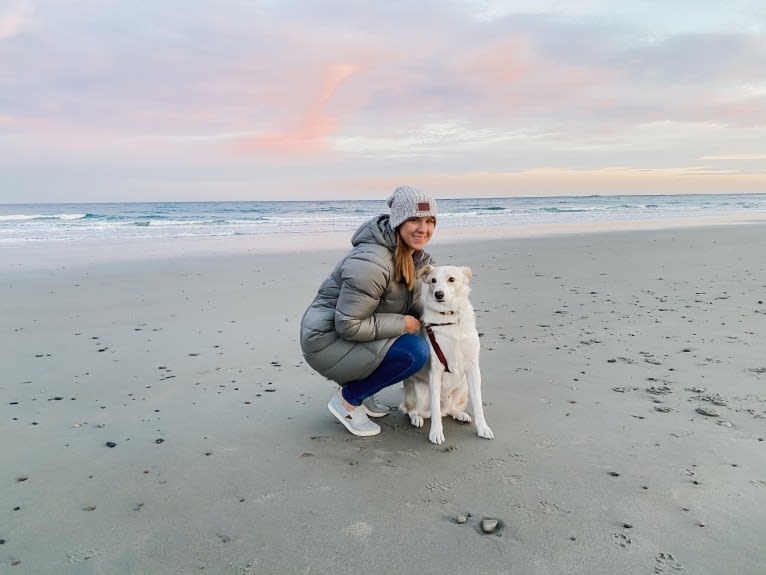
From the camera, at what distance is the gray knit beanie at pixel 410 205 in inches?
134

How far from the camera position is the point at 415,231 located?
3506 mm

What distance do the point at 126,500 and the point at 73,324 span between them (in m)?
4.40

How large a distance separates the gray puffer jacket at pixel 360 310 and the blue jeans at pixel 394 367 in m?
0.05

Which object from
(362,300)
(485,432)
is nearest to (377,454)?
(485,432)

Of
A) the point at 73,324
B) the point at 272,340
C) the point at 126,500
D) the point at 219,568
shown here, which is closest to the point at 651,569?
the point at 219,568

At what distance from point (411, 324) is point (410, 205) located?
0.82 m

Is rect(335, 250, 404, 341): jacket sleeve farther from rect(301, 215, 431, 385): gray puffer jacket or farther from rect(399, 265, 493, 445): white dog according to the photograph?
rect(399, 265, 493, 445): white dog

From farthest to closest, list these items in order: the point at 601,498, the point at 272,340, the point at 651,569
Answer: the point at 272,340 < the point at 601,498 < the point at 651,569

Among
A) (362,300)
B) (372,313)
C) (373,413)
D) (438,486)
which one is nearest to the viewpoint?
(438,486)

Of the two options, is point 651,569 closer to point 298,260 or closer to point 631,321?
point 631,321

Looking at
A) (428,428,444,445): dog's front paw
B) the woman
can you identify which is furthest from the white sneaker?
Answer: (428,428,444,445): dog's front paw

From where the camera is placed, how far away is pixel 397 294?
372 centimetres

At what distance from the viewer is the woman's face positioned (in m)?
3.48

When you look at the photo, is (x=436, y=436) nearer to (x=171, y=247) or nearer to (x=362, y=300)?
(x=362, y=300)
